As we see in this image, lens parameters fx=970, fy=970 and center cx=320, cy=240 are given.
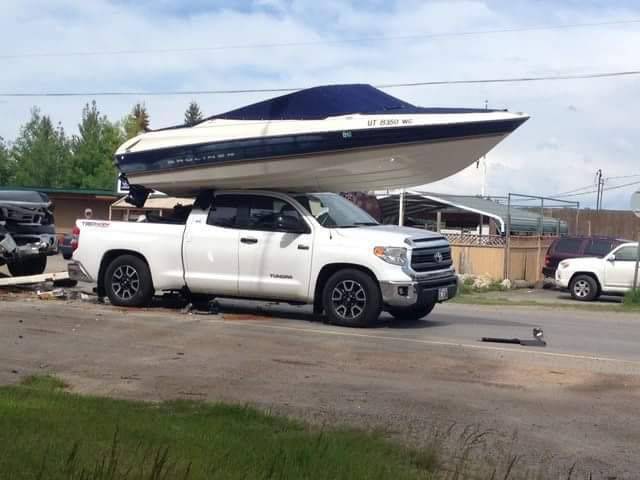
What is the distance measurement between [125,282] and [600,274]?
50.9 ft

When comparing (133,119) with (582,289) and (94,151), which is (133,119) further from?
(582,289)

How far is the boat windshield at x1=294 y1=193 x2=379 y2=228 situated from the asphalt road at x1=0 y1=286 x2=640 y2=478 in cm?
142

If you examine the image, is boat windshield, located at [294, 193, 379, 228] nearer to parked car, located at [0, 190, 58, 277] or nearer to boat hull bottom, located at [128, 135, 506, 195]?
boat hull bottom, located at [128, 135, 506, 195]

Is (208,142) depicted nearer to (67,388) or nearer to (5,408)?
(67,388)

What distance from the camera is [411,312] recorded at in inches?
540

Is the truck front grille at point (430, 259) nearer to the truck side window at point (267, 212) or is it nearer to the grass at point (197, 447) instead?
the truck side window at point (267, 212)

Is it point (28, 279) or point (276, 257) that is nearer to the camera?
point (276, 257)

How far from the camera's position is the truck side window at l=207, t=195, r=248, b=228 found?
13531mm

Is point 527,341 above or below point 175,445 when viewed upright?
above

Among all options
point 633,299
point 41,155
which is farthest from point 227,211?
point 41,155

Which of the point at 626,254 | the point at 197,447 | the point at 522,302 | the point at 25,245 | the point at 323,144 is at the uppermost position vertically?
the point at 323,144

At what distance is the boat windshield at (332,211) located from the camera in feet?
43.1

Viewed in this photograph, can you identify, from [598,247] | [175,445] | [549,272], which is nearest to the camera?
[175,445]

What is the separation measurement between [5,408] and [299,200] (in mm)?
7197
